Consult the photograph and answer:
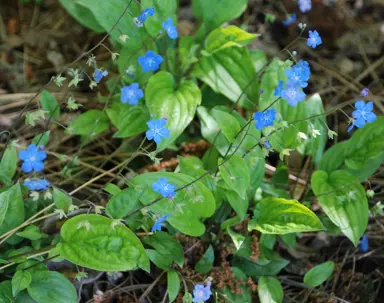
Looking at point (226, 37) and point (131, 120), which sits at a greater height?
point (226, 37)

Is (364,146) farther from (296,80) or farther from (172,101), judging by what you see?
(172,101)

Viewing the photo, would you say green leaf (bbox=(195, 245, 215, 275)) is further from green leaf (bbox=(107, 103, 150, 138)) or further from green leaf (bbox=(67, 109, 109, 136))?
green leaf (bbox=(67, 109, 109, 136))

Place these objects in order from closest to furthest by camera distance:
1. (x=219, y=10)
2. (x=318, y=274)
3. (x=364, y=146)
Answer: (x=318, y=274), (x=364, y=146), (x=219, y=10)

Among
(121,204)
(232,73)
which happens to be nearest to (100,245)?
(121,204)

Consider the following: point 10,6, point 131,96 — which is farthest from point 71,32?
point 131,96

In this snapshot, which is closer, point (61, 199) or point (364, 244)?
point (61, 199)

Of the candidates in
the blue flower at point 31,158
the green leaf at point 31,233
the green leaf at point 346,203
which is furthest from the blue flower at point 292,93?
the green leaf at point 31,233
